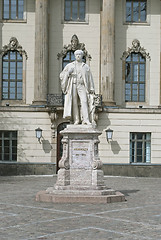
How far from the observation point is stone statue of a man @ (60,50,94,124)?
1748cm

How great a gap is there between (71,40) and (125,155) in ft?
28.2

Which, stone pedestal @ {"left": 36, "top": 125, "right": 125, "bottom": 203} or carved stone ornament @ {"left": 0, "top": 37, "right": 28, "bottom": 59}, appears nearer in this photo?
stone pedestal @ {"left": 36, "top": 125, "right": 125, "bottom": 203}

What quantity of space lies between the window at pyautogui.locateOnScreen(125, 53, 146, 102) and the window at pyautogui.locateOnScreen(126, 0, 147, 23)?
98.8 inches

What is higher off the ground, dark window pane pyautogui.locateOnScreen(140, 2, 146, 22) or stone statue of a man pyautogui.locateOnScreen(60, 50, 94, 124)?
dark window pane pyautogui.locateOnScreen(140, 2, 146, 22)

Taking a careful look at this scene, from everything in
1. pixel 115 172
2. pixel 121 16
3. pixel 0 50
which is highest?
pixel 121 16

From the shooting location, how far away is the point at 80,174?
16969 mm

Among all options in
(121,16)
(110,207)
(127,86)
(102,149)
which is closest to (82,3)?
(121,16)

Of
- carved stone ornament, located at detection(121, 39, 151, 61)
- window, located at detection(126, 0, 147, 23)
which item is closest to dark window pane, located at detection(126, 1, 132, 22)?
window, located at detection(126, 0, 147, 23)

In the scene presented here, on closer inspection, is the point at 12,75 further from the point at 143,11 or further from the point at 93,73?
the point at 143,11

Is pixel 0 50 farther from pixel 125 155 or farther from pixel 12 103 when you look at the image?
pixel 125 155

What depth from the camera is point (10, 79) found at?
124 feet

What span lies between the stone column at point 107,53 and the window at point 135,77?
1832 millimetres

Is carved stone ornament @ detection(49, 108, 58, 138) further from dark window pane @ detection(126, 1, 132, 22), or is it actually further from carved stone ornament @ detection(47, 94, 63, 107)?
dark window pane @ detection(126, 1, 132, 22)

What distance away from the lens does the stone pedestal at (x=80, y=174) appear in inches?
647
